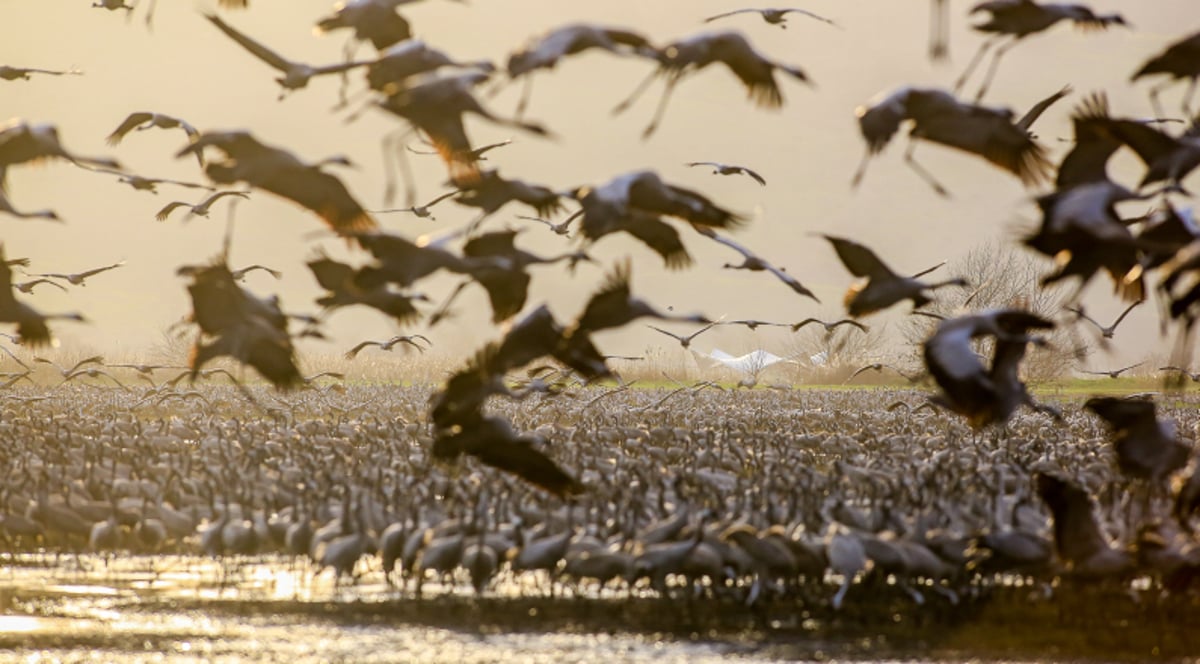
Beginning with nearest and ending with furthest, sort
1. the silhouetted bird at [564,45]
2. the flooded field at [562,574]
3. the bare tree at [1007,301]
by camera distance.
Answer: the silhouetted bird at [564,45]
the flooded field at [562,574]
the bare tree at [1007,301]

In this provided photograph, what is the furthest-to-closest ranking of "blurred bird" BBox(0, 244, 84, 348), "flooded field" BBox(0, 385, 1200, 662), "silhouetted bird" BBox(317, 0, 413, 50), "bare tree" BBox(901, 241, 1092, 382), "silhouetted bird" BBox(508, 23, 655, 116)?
"bare tree" BBox(901, 241, 1092, 382)
"blurred bird" BBox(0, 244, 84, 348)
"flooded field" BBox(0, 385, 1200, 662)
"silhouetted bird" BBox(317, 0, 413, 50)
"silhouetted bird" BBox(508, 23, 655, 116)

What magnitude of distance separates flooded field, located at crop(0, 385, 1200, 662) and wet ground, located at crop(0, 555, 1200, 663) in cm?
3

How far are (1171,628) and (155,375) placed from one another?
83910 mm

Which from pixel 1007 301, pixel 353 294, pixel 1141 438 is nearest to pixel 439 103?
pixel 353 294

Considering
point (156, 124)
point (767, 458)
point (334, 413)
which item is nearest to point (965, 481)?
point (767, 458)

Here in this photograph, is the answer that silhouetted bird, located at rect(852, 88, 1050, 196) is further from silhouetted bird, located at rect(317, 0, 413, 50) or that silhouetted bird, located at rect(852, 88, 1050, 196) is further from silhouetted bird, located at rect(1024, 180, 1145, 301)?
silhouetted bird, located at rect(317, 0, 413, 50)

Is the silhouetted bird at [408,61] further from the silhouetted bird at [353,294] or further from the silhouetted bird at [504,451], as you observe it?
the silhouetted bird at [504,451]

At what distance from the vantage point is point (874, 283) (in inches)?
584

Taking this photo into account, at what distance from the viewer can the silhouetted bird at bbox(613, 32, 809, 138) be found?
1294cm

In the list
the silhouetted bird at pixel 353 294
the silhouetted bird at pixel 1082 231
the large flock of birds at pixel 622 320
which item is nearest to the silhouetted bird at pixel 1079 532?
the large flock of birds at pixel 622 320

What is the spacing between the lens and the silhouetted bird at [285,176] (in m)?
13.2

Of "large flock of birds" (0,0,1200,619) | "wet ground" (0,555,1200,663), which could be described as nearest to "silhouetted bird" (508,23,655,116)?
"large flock of birds" (0,0,1200,619)

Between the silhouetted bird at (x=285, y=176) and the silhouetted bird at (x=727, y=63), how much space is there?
269cm

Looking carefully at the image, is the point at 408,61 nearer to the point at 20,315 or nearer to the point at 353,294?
the point at 353,294
